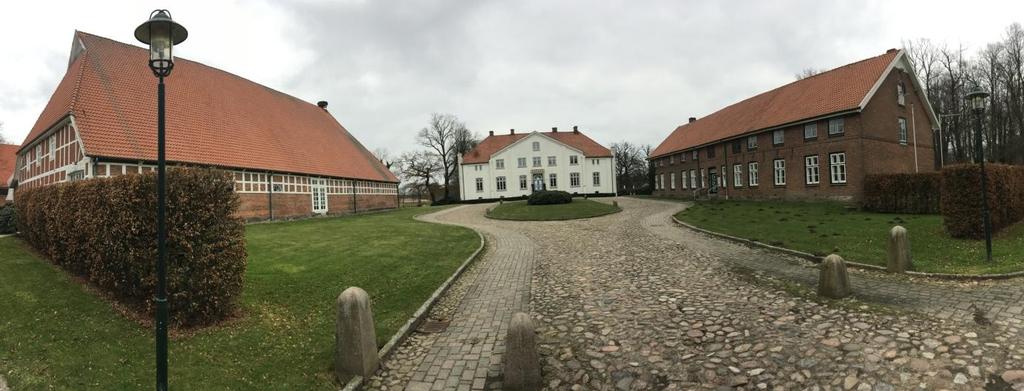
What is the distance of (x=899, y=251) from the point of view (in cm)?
876

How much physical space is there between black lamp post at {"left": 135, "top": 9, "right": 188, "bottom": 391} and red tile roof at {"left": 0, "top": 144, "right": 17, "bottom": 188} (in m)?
56.6

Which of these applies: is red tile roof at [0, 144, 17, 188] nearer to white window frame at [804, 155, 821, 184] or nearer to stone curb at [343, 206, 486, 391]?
stone curb at [343, 206, 486, 391]

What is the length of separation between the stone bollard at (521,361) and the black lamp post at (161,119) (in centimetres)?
313

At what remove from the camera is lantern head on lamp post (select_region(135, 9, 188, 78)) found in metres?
4.22

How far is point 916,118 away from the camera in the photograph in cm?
3077

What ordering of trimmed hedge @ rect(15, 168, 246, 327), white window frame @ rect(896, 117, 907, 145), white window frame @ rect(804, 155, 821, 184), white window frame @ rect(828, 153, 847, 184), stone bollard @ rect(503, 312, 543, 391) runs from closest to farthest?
1. stone bollard @ rect(503, 312, 543, 391)
2. trimmed hedge @ rect(15, 168, 246, 327)
3. white window frame @ rect(828, 153, 847, 184)
4. white window frame @ rect(804, 155, 821, 184)
5. white window frame @ rect(896, 117, 907, 145)

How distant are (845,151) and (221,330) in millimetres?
31819

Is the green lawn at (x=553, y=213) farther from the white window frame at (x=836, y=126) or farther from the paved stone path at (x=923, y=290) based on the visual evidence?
the paved stone path at (x=923, y=290)

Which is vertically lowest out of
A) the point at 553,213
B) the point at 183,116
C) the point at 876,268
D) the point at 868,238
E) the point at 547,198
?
the point at 876,268

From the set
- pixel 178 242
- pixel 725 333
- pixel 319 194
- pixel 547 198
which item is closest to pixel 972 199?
pixel 725 333

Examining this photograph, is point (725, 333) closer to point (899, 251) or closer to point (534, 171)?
point (899, 251)

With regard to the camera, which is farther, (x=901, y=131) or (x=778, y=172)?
(x=778, y=172)

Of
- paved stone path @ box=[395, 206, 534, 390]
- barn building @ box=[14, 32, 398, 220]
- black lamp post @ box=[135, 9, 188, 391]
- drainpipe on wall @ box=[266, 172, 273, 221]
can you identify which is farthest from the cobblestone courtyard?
drainpipe on wall @ box=[266, 172, 273, 221]

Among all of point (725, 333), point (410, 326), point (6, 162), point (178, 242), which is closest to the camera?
point (725, 333)
